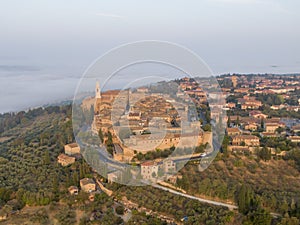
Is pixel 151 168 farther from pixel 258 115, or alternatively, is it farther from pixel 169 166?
pixel 258 115

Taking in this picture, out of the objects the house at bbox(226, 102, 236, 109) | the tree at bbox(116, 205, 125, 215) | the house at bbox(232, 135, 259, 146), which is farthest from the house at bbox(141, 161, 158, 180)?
the house at bbox(226, 102, 236, 109)

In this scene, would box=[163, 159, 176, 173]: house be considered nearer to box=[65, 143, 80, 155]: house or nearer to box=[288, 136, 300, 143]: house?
box=[65, 143, 80, 155]: house

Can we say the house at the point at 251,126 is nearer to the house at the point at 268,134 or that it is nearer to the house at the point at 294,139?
the house at the point at 268,134

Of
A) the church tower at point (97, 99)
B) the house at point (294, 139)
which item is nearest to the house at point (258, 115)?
the house at point (294, 139)

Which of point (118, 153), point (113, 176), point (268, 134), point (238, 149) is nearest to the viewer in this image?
point (113, 176)

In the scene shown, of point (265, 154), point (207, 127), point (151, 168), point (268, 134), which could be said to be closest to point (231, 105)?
point (268, 134)
